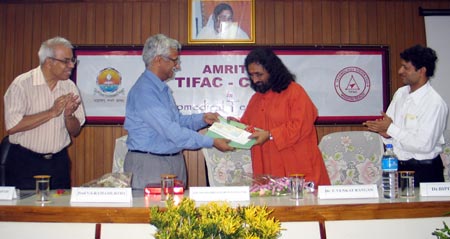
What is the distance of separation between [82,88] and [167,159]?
188cm

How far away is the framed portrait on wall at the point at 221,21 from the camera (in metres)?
4.31

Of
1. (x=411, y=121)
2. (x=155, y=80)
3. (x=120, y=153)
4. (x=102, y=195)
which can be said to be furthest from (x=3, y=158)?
(x=411, y=121)

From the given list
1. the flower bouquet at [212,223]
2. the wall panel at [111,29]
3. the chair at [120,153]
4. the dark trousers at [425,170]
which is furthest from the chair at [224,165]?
the flower bouquet at [212,223]

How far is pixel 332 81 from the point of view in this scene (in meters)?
4.38

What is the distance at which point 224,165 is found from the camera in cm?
359

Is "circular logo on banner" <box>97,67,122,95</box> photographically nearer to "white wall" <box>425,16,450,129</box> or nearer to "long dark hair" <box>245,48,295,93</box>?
"long dark hair" <box>245,48,295,93</box>

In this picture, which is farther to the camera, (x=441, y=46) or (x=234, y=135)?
(x=441, y=46)

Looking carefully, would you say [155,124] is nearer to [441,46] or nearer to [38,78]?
[38,78]

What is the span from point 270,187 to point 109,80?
2606 millimetres

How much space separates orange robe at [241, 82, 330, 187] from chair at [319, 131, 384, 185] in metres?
0.62

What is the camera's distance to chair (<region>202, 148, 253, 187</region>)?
355 cm

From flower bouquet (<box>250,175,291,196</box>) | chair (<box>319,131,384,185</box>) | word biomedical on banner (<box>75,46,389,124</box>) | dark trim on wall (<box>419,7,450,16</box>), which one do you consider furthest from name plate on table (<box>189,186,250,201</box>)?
dark trim on wall (<box>419,7,450,16</box>)

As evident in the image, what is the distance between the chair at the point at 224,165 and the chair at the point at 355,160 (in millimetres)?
648

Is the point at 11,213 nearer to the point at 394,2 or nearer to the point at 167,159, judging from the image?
the point at 167,159
